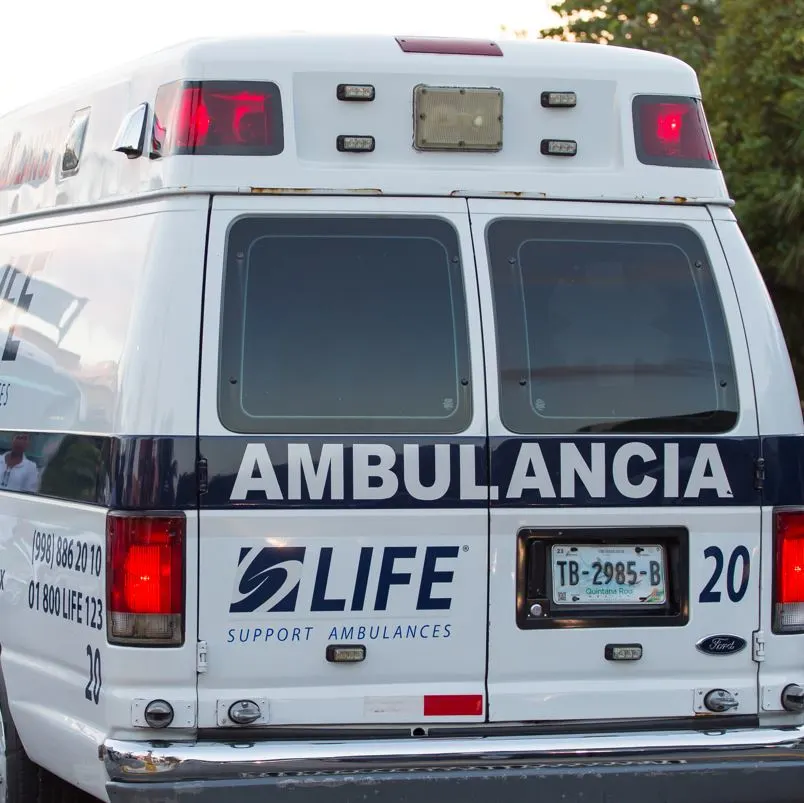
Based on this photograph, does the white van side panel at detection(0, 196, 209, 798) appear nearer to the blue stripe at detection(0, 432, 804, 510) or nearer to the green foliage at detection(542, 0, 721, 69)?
the blue stripe at detection(0, 432, 804, 510)

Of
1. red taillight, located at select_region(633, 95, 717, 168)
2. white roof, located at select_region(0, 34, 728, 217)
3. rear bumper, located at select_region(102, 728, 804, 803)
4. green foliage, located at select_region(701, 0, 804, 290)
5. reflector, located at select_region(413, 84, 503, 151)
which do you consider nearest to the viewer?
rear bumper, located at select_region(102, 728, 804, 803)

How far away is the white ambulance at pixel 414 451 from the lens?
438cm

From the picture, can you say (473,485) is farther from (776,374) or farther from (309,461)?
(776,374)

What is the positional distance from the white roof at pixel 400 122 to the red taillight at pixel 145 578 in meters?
1.02

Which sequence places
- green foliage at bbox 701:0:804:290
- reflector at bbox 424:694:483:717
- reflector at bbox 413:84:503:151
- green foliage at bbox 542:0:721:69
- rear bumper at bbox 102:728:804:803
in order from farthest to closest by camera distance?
1. green foliage at bbox 542:0:721:69
2. green foliage at bbox 701:0:804:290
3. reflector at bbox 413:84:503:151
4. reflector at bbox 424:694:483:717
5. rear bumper at bbox 102:728:804:803

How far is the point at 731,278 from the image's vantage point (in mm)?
4832

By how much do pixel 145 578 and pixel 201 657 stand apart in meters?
0.28

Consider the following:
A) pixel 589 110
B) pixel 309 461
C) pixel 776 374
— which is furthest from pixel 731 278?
pixel 309 461

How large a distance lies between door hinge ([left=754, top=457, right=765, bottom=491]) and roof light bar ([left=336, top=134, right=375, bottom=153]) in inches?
60.0

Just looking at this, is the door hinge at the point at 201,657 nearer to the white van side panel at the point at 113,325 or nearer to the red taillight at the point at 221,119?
the white van side panel at the point at 113,325

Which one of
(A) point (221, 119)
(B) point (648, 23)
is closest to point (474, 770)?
(A) point (221, 119)

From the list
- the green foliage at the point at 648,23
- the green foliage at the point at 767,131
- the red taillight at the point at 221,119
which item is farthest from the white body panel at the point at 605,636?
the green foliage at the point at 648,23

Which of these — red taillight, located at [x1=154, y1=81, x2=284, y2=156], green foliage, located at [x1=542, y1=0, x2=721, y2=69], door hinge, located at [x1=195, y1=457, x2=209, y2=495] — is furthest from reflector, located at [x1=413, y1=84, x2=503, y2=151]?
green foliage, located at [x1=542, y1=0, x2=721, y2=69]

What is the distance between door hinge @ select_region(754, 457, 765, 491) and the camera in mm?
4680
